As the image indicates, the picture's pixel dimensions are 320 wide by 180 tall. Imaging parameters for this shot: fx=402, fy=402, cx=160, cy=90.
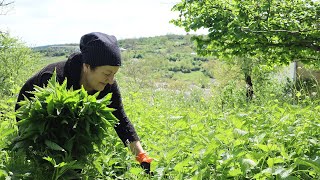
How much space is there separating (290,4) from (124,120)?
877 cm

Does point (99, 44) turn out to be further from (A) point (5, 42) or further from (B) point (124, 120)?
(A) point (5, 42)

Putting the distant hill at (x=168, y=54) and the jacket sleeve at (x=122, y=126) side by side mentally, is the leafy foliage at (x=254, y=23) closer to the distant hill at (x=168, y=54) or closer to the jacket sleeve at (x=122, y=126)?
the jacket sleeve at (x=122, y=126)

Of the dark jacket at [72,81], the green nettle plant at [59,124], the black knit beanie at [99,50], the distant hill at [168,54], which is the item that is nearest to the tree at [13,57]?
the dark jacket at [72,81]

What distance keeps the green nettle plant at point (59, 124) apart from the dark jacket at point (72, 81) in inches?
20.4

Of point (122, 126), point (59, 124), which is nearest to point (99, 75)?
point (122, 126)

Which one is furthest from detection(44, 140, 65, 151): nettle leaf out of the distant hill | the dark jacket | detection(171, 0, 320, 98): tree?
the distant hill

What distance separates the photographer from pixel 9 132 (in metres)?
1.96

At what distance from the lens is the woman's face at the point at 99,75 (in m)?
2.69

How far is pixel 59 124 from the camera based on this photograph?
2.08 m

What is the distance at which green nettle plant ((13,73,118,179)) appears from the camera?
78.5 inches

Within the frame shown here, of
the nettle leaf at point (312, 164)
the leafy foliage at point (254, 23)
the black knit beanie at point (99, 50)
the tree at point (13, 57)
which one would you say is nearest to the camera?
the nettle leaf at point (312, 164)

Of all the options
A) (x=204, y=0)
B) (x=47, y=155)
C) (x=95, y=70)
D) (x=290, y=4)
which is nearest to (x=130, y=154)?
(x=95, y=70)

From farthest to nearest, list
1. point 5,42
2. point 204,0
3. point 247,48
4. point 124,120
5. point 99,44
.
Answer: point 5,42
point 247,48
point 204,0
point 124,120
point 99,44

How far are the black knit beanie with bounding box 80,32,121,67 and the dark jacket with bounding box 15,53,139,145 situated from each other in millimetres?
105
